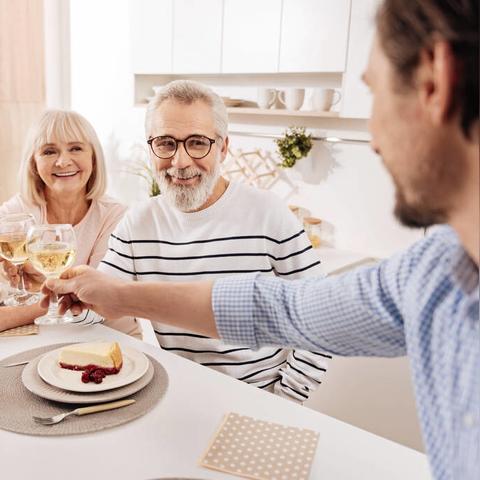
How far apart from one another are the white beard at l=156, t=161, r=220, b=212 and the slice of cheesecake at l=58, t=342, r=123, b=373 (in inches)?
21.2

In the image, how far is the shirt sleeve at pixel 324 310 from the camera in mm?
867

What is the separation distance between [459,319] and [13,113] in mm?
3574

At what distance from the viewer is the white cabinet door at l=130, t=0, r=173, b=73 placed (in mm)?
3262

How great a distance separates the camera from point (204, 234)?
1.55 metres

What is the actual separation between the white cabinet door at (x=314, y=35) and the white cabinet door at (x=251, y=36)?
6 centimetres

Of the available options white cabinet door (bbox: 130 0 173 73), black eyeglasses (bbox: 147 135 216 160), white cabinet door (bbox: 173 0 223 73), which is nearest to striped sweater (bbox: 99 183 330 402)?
black eyeglasses (bbox: 147 135 216 160)

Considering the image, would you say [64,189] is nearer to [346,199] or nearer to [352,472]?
[346,199]

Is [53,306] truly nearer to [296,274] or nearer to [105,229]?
[296,274]

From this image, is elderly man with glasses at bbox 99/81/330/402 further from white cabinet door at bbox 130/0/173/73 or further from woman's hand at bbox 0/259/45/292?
white cabinet door at bbox 130/0/173/73

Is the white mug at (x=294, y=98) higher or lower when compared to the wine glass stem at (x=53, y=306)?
higher

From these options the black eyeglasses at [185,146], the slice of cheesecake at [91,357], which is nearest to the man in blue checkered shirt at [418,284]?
the slice of cheesecake at [91,357]

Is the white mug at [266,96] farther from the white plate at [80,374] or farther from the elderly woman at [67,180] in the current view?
the white plate at [80,374]

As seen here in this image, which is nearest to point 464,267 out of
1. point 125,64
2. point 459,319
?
point 459,319

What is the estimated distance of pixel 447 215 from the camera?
0.64 m
